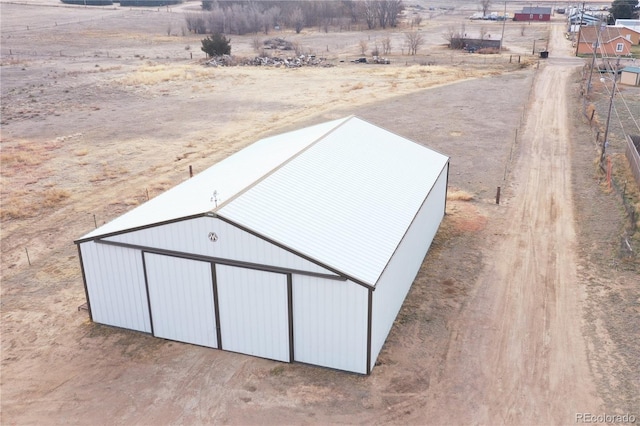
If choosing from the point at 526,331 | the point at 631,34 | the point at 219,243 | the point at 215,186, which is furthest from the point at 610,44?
the point at 219,243

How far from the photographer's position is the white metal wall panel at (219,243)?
14.8 metres

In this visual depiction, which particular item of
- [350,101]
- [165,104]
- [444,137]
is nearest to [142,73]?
[165,104]

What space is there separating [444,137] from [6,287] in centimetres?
2811

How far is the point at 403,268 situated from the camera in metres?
17.9

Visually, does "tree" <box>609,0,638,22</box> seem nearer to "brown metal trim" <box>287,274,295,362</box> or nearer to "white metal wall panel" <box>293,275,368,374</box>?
"white metal wall panel" <box>293,275,368,374</box>

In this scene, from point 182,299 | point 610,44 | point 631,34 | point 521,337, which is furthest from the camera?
point 631,34

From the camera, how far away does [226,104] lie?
48344 millimetres

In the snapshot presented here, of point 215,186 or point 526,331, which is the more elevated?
point 215,186

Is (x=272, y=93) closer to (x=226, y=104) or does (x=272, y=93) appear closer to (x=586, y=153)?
(x=226, y=104)

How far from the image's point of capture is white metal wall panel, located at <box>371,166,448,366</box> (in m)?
15.3

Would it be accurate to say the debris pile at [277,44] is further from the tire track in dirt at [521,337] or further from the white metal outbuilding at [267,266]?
the white metal outbuilding at [267,266]

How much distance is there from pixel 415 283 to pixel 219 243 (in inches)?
312

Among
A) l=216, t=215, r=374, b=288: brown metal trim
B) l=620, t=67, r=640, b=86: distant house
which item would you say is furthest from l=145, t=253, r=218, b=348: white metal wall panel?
l=620, t=67, r=640, b=86: distant house

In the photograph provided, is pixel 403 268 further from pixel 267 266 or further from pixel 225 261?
pixel 225 261
